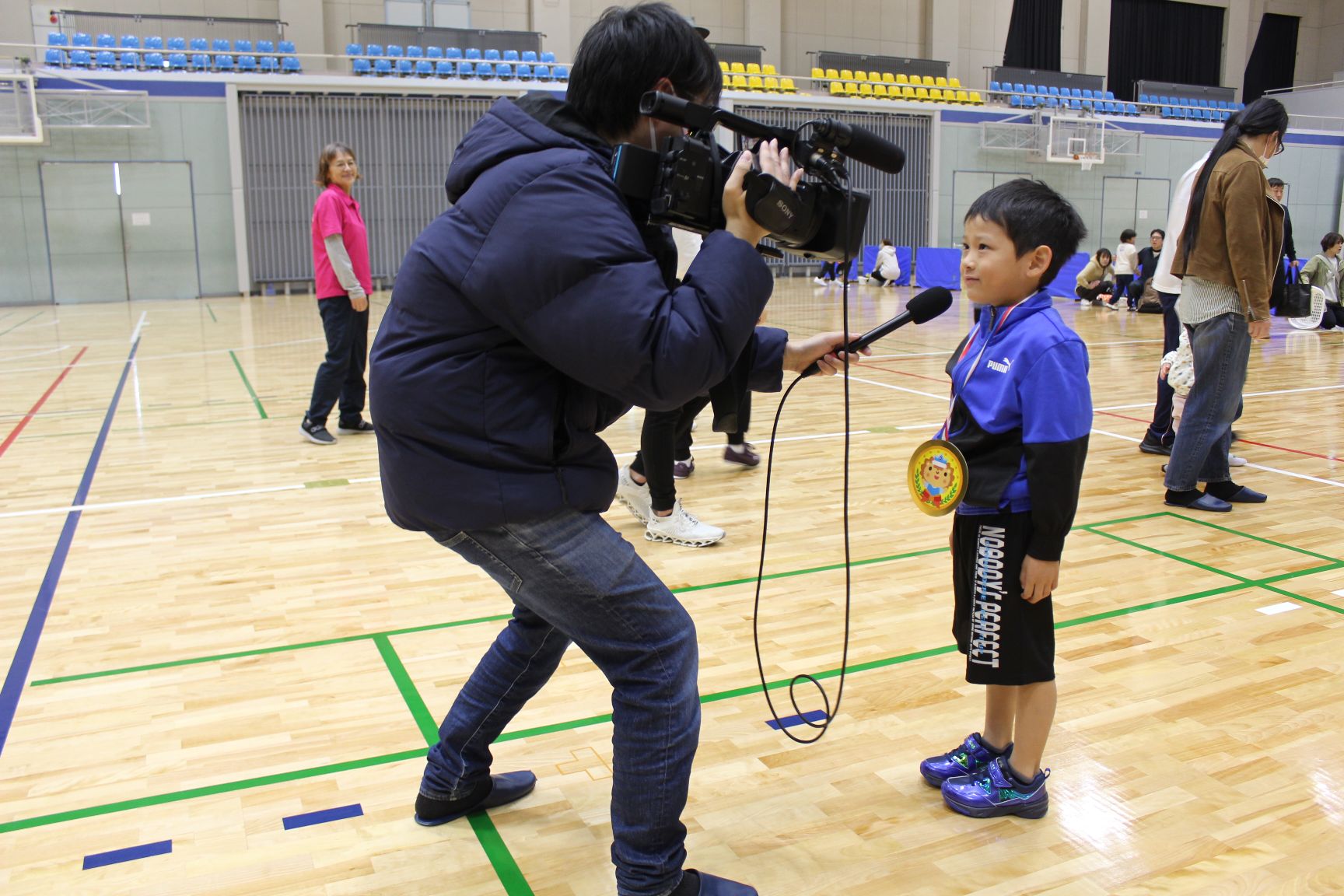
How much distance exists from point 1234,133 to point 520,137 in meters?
3.67

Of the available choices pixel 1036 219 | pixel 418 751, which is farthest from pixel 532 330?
pixel 418 751

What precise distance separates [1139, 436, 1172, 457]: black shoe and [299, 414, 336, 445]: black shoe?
14.5 ft

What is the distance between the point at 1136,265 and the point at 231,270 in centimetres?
1477

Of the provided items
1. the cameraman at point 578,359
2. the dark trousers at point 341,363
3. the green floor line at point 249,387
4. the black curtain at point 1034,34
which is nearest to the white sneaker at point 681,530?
the cameraman at point 578,359

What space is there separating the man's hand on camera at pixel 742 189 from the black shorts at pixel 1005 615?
876mm

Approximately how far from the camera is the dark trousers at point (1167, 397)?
5344 mm

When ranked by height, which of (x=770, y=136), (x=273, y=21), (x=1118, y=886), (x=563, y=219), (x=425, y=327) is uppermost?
(x=273, y=21)

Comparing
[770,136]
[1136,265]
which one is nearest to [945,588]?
[770,136]

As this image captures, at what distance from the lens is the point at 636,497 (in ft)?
14.0

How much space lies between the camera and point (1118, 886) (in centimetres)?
190

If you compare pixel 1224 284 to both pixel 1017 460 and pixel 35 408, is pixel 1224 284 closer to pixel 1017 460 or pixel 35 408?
pixel 1017 460

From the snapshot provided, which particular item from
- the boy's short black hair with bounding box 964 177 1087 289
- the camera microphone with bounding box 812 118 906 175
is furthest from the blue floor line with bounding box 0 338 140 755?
the boy's short black hair with bounding box 964 177 1087 289

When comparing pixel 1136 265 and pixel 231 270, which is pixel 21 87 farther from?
pixel 1136 265

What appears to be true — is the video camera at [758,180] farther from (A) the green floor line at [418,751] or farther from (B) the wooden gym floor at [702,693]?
(A) the green floor line at [418,751]
